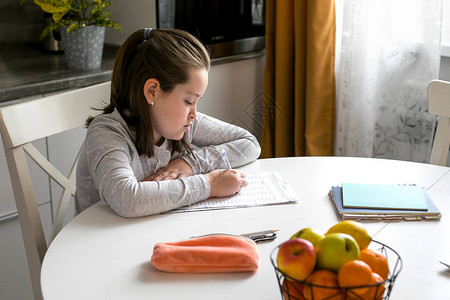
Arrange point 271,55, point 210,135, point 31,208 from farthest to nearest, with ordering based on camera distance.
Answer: point 271,55 < point 210,135 < point 31,208

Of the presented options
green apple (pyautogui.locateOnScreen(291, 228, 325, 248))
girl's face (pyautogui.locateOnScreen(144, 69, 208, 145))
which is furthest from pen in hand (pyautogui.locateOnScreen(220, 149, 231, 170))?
green apple (pyautogui.locateOnScreen(291, 228, 325, 248))

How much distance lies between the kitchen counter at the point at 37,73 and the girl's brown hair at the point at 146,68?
2.01ft

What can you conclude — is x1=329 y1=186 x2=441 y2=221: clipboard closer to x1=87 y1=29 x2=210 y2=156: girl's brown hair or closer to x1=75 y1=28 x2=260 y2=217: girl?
x1=75 y1=28 x2=260 y2=217: girl

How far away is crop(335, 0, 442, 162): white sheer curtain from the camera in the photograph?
2.18 metres

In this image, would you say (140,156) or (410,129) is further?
(410,129)

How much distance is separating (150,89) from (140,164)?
19 cm

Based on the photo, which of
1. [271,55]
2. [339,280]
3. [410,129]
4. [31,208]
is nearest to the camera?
[339,280]

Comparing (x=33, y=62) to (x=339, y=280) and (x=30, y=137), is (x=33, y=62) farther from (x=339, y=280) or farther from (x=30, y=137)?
(x=339, y=280)

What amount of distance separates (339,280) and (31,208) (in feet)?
2.69

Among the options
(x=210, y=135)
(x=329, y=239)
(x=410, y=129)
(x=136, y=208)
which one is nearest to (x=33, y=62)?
(x=210, y=135)

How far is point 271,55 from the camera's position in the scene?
2.63 metres

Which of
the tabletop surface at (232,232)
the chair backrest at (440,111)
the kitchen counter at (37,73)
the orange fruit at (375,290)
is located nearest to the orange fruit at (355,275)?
the orange fruit at (375,290)

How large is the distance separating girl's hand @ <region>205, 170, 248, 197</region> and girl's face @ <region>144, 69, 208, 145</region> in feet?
0.56

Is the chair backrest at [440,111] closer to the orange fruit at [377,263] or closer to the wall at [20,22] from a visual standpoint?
the orange fruit at [377,263]
